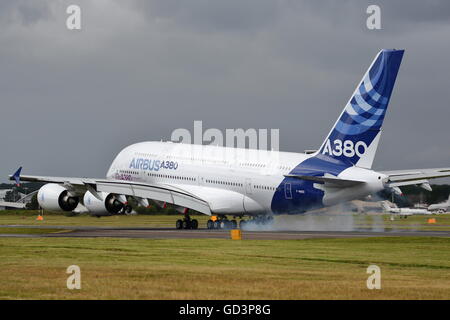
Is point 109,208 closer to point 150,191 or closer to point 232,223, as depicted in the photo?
point 150,191

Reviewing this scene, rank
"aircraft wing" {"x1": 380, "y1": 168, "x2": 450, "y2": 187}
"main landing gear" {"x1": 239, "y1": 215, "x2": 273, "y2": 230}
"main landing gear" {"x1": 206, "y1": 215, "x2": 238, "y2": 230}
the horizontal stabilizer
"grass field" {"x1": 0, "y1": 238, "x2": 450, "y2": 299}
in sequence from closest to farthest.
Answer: "grass field" {"x1": 0, "y1": 238, "x2": 450, "y2": 299} < the horizontal stabilizer < "aircraft wing" {"x1": 380, "y1": 168, "x2": 450, "y2": 187} < "main landing gear" {"x1": 206, "y1": 215, "x2": 238, "y2": 230} < "main landing gear" {"x1": 239, "y1": 215, "x2": 273, "y2": 230}

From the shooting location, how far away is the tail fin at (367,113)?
55.9 meters

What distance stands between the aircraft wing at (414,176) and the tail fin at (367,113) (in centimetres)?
189

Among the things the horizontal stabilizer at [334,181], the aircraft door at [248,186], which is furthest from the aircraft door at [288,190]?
the aircraft door at [248,186]

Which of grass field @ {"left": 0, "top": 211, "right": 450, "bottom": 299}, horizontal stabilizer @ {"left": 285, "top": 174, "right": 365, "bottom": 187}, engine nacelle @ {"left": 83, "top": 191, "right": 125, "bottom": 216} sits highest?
horizontal stabilizer @ {"left": 285, "top": 174, "right": 365, "bottom": 187}

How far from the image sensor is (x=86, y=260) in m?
33.3

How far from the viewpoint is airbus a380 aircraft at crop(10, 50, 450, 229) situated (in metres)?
56.2

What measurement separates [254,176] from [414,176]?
1119 cm

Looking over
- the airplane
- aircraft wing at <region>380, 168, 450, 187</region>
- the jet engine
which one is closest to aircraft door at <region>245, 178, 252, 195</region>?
the jet engine

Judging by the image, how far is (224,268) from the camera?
1193 inches

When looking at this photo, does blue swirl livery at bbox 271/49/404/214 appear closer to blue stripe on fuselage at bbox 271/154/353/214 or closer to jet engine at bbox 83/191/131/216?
blue stripe on fuselage at bbox 271/154/353/214

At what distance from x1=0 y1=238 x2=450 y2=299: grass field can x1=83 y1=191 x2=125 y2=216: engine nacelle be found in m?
19.8
